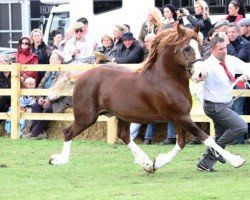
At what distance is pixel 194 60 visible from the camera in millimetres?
12398

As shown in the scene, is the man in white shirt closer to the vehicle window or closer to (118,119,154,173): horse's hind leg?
(118,119,154,173): horse's hind leg

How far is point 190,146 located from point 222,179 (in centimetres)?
436

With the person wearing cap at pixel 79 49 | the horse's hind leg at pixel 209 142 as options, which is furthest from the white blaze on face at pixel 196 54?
the person wearing cap at pixel 79 49

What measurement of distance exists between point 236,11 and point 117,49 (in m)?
2.41

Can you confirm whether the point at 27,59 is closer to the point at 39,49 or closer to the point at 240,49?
the point at 39,49

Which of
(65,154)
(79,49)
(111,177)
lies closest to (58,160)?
(65,154)

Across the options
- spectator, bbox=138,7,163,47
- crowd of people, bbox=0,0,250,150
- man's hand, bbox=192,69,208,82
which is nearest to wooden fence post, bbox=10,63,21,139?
crowd of people, bbox=0,0,250,150

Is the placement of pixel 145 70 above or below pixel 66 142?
above

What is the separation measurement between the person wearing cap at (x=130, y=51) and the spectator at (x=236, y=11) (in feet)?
6.66

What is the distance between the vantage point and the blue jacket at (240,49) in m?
16.4

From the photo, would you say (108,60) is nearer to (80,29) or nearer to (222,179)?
(80,29)

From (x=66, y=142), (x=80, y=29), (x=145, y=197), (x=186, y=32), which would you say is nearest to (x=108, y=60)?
(x=80, y=29)

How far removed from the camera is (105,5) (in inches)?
918

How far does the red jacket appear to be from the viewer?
61.6ft
